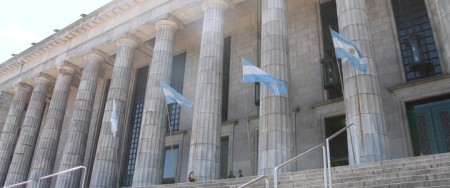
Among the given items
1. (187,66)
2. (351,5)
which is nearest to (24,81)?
(187,66)

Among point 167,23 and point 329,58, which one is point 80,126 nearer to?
point 167,23

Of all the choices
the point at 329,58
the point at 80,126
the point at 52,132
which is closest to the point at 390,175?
the point at 329,58

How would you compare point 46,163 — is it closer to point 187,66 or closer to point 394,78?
point 187,66

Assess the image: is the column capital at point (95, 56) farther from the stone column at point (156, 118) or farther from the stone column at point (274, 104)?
the stone column at point (274, 104)

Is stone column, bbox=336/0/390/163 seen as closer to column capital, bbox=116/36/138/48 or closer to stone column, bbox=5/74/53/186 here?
column capital, bbox=116/36/138/48

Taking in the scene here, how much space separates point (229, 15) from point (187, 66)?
4.90m

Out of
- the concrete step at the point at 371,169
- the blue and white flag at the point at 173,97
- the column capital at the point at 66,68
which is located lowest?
the concrete step at the point at 371,169

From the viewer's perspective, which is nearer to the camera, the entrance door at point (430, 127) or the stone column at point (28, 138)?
the entrance door at point (430, 127)

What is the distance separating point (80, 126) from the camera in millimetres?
25672

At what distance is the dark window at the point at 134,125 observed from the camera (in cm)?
2802

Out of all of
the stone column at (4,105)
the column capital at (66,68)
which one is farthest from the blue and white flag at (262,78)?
the stone column at (4,105)

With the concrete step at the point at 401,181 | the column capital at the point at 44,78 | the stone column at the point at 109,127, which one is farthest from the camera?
the column capital at the point at 44,78

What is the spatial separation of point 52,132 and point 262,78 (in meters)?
18.1

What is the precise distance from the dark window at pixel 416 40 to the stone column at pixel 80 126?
63.8 feet
